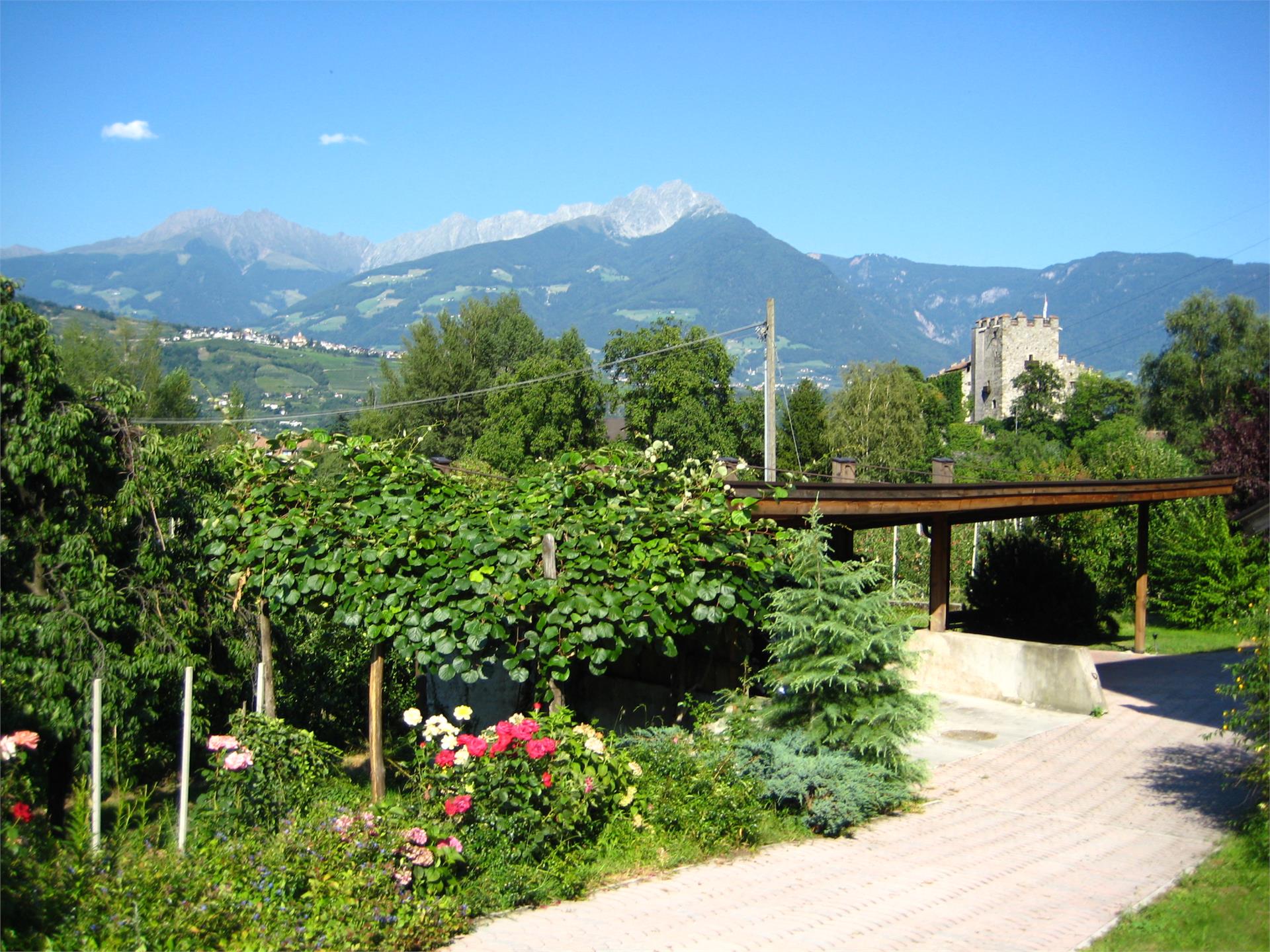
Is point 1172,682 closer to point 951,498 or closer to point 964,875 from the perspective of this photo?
point 951,498

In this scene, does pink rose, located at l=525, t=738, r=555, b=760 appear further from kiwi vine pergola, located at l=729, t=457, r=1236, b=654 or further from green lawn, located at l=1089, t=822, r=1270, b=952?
green lawn, located at l=1089, t=822, r=1270, b=952

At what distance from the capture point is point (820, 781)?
24.2 feet

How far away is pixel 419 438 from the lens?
362 inches

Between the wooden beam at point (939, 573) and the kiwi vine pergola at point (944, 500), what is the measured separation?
12 mm

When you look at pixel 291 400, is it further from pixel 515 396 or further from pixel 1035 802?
pixel 1035 802

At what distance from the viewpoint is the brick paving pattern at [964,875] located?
214 inches

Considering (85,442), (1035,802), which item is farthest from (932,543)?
(85,442)

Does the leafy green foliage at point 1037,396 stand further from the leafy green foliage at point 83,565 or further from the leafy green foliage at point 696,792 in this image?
the leafy green foliage at point 83,565

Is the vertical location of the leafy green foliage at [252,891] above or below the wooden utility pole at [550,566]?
below

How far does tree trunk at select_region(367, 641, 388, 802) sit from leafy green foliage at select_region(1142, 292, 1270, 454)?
172 feet

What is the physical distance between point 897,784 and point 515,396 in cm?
5074

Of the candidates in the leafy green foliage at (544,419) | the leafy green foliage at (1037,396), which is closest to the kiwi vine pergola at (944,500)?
the leafy green foliage at (544,419)

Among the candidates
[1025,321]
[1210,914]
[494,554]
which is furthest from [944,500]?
[1025,321]

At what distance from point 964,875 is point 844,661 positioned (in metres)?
1.65
